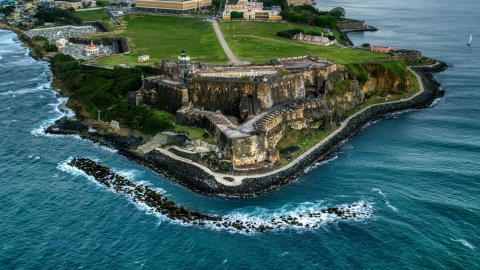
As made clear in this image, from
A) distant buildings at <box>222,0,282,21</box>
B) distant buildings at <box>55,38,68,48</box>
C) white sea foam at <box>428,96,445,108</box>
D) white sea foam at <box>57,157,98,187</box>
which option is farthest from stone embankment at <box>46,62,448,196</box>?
distant buildings at <box>222,0,282,21</box>

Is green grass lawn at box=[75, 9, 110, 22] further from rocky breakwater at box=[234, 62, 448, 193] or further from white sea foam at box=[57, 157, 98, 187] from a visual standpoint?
white sea foam at box=[57, 157, 98, 187]

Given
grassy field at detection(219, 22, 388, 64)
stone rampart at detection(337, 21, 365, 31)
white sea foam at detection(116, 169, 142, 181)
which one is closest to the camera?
white sea foam at detection(116, 169, 142, 181)

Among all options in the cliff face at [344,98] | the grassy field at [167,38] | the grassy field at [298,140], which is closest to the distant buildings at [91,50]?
the grassy field at [167,38]

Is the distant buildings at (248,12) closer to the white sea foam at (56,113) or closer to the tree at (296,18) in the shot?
the tree at (296,18)

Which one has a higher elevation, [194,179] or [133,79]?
[133,79]

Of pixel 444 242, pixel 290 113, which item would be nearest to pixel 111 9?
pixel 290 113

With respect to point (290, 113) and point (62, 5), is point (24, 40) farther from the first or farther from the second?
point (290, 113)
